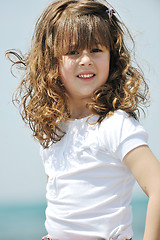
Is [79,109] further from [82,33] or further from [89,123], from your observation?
[82,33]

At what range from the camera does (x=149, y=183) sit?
1.18 meters

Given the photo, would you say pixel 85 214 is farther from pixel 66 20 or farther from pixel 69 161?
pixel 66 20

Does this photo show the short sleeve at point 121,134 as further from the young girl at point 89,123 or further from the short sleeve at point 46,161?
the short sleeve at point 46,161

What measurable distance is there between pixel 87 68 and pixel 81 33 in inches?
4.4

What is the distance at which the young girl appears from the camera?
1.24 metres

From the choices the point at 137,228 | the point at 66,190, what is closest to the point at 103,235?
the point at 66,190

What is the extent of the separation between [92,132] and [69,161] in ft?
0.39

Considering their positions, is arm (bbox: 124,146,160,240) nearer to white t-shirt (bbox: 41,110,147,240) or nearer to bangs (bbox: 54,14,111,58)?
white t-shirt (bbox: 41,110,147,240)

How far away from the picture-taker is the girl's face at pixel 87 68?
1.39m

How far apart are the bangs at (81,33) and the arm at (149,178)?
1.31 ft

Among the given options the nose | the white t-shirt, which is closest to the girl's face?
the nose

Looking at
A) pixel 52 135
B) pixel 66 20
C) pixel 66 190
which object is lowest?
pixel 66 190

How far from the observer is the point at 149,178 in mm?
1180

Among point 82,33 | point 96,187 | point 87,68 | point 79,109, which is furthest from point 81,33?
point 96,187
